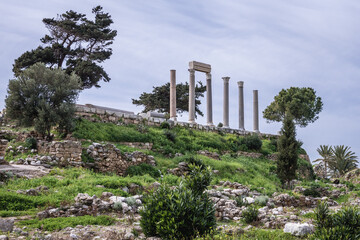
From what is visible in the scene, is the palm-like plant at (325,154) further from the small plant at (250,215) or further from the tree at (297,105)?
the small plant at (250,215)

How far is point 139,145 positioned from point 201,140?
6309 millimetres

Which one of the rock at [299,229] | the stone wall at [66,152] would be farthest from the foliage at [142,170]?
the rock at [299,229]

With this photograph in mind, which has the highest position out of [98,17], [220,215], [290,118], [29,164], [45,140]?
[98,17]

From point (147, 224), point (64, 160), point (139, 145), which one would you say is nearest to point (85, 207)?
point (147, 224)

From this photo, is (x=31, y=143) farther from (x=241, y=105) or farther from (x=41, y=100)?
(x=241, y=105)

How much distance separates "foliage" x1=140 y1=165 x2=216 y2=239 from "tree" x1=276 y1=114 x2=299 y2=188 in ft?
57.5

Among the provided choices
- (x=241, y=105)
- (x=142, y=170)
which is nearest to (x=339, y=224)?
(x=142, y=170)

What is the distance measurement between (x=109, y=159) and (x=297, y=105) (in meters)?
34.1

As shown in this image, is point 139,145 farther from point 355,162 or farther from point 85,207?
point 355,162

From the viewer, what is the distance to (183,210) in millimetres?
8719

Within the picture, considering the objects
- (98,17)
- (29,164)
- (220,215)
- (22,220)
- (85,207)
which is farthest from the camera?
(98,17)

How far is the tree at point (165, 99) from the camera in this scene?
4409 centimetres

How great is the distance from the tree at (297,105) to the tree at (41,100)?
3209 cm

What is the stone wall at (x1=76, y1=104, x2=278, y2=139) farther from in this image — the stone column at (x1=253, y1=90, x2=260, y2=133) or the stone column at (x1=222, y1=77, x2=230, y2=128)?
the stone column at (x1=253, y1=90, x2=260, y2=133)
